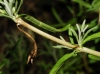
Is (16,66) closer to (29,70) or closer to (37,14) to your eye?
(29,70)

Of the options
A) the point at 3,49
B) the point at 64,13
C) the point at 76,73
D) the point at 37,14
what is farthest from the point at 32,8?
the point at 76,73

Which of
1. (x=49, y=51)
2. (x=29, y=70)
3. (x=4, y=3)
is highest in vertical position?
(x=4, y=3)

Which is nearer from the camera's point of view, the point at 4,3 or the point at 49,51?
the point at 4,3

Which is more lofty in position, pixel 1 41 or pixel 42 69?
pixel 42 69

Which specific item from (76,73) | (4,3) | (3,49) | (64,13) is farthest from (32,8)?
(4,3)

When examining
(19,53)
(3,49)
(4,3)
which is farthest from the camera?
(3,49)

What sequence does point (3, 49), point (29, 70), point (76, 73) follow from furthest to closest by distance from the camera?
point (3, 49) → point (29, 70) → point (76, 73)
